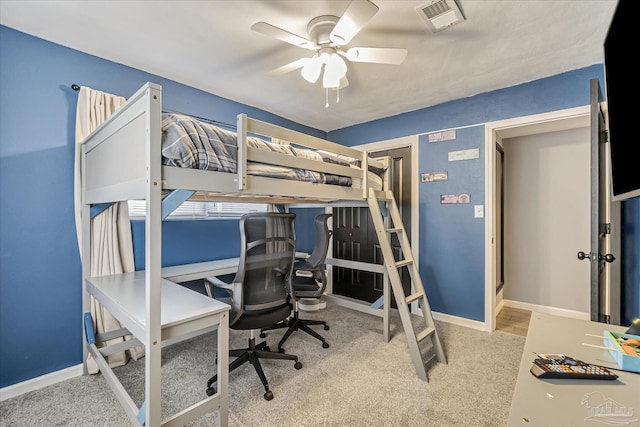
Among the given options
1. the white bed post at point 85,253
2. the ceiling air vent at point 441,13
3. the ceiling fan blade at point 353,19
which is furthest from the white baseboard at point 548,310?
the white bed post at point 85,253

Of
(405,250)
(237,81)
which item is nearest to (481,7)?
(405,250)

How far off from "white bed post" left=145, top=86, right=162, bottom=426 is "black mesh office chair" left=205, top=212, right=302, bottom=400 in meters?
0.65

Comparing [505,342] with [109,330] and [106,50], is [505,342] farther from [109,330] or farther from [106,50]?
[106,50]

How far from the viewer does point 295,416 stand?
5.33 ft

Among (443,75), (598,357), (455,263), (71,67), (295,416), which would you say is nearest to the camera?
(598,357)

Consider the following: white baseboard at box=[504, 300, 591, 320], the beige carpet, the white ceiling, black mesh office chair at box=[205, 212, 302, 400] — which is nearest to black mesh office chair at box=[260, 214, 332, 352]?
the beige carpet

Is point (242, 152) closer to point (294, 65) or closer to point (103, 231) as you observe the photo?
point (294, 65)

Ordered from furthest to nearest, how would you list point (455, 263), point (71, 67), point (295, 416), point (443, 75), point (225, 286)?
point (455, 263)
point (443, 75)
point (71, 67)
point (225, 286)
point (295, 416)

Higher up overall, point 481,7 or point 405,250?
point 481,7

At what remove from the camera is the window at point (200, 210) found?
7.86 ft

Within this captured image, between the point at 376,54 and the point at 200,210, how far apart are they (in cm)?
217

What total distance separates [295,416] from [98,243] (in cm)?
192

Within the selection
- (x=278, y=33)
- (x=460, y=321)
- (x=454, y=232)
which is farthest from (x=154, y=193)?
(x=460, y=321)

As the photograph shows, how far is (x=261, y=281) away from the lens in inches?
75.4
